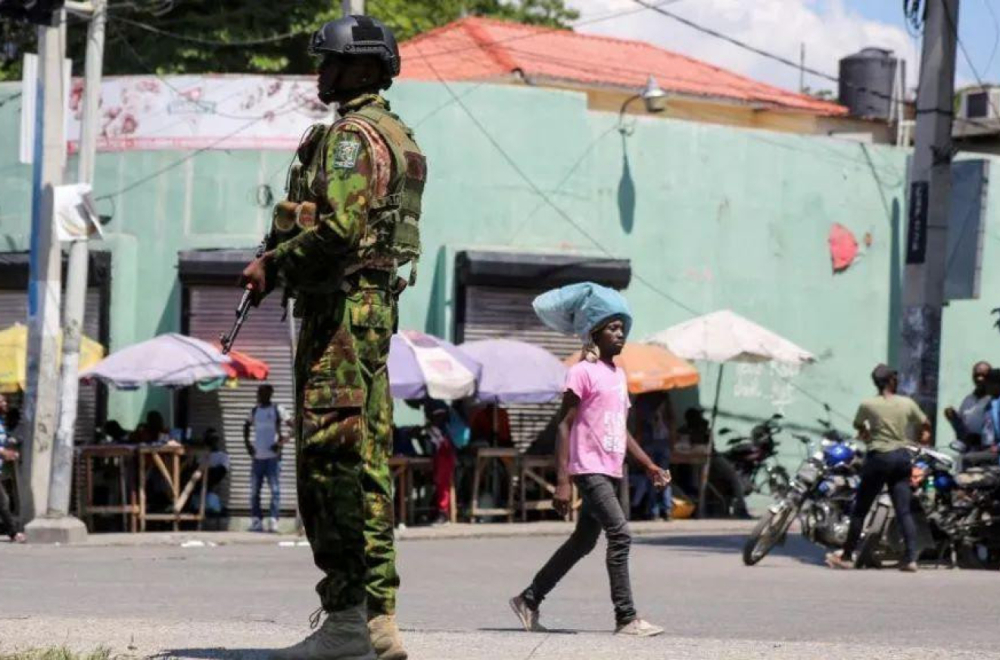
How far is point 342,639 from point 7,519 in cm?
1584

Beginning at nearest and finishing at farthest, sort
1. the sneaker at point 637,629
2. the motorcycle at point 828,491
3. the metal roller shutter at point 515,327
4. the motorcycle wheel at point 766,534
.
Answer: the sneaker at point 637,629 < the motorcycle wheel at point 766,534 < the motorcycle at point 828,491 < the metal roller shutter at point 515,327

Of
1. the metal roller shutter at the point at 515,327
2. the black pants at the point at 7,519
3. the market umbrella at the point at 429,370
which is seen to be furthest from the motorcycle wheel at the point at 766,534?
the metal roller shutter at the point at 515,327

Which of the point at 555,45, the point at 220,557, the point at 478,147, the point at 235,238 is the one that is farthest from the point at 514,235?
the point at 555,45

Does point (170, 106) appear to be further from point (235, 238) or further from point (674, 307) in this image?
point (674, 307)

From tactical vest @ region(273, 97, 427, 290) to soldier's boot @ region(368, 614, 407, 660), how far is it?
1.21 m

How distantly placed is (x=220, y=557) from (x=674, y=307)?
37.3 feet

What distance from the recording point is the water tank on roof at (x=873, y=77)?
43.1 metres

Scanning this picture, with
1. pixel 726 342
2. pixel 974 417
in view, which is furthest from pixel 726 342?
pixel 974 417

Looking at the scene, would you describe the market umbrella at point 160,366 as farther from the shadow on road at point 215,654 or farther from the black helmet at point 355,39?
the black helmet at point 355,39

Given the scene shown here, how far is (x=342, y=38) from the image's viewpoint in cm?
745

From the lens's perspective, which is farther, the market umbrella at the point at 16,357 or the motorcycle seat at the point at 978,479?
the market umbrella at the point at 16,357

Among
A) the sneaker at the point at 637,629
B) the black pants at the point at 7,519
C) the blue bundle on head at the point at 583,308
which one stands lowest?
the black pants at the point at 7,519

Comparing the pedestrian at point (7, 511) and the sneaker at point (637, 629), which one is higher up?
the sneaker at point (637, 629)

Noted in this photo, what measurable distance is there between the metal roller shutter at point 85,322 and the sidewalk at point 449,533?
295 cm
